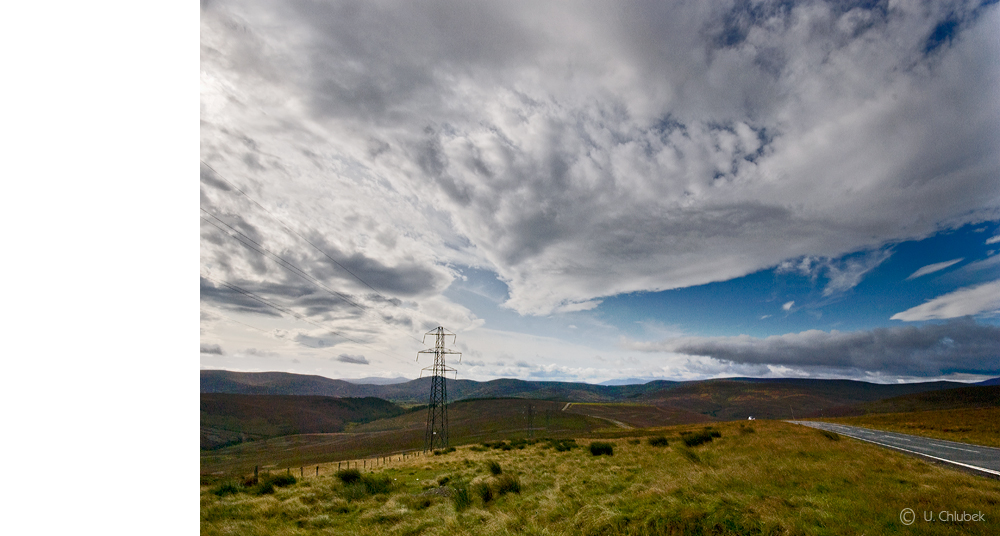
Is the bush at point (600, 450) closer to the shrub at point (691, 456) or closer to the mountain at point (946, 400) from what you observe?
the shrub at point (691, 456)

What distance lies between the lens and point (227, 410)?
152500 mm

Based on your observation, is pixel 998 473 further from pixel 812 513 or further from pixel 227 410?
pixel 227 410

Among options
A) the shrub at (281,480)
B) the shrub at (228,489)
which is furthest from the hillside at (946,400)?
the shrub at (228,489)

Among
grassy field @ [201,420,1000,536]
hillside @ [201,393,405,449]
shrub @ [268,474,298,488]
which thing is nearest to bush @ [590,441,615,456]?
grassy field @ [201,420,1000,536]

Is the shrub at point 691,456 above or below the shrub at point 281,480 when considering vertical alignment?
above

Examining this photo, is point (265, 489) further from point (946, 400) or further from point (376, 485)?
point (946, 400)

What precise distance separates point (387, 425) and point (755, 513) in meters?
181

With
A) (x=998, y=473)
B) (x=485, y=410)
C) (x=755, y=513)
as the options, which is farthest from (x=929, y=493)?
(x=485, y=410)

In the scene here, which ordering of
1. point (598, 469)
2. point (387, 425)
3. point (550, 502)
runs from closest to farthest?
point (550, 502)
point (598, 469)
point (387, 425)

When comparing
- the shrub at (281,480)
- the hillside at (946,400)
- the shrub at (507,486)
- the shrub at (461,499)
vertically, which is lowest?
the hillside at (946,400)

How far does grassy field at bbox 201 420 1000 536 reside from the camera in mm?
5977

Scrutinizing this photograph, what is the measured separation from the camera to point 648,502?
736 cm

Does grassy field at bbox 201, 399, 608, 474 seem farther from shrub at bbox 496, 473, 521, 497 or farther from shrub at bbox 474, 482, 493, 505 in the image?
shrub at bbox 474, 482, 493, 505

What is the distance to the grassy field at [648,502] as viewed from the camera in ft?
19.6
